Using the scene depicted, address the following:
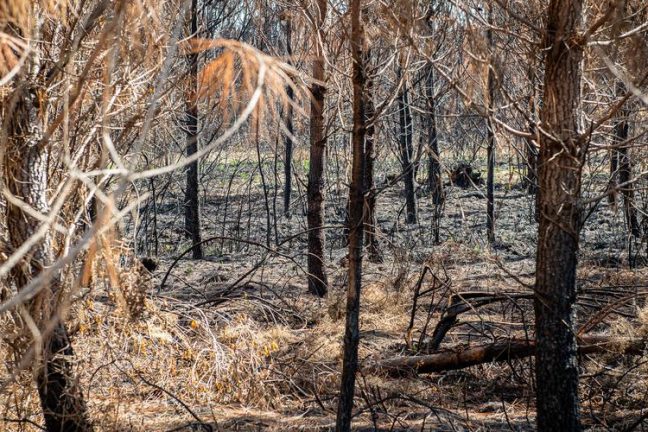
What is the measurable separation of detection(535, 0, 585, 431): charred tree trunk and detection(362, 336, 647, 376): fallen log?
3.32 ft

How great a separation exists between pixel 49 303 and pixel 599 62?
403 cm

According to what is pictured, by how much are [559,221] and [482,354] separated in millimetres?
2304

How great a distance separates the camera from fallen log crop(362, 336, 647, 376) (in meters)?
6.20

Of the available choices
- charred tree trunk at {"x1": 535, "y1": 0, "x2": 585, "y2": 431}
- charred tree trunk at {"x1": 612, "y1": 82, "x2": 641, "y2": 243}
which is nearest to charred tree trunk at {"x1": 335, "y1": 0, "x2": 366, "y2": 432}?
charred tree trunk at {"x1": 535, "y1": 0, "x2": 585, "y2": 431}

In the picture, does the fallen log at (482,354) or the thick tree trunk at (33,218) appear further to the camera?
the fallen log at (482,354)

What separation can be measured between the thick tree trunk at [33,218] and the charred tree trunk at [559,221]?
293cm

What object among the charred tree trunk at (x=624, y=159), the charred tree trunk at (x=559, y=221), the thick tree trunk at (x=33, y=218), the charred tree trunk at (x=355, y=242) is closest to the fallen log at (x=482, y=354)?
the charred tree trunk at (x=559, y=221)

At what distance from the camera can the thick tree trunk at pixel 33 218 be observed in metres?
4.46

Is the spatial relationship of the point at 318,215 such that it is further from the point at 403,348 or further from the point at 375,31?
the point at 375,31

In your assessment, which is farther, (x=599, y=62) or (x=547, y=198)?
(x=599, y=62)

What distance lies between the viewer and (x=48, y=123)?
482 centimetres

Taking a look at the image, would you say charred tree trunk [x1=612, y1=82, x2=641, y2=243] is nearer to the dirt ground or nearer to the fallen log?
the dirt ground

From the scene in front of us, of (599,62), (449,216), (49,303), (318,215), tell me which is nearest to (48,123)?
(49,303)

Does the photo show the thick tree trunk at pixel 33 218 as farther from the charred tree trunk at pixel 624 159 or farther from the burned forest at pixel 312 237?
the charred tree trunk at pixel 624 159
